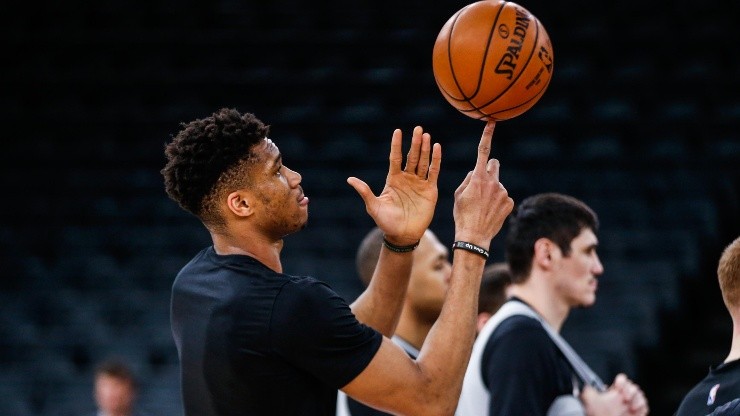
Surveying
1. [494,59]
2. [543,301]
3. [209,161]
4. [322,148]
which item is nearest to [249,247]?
[209,161]

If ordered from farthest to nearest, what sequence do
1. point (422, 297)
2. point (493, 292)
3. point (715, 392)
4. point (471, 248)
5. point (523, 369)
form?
point (493, 292), point (422, 297), point (523, 369), point (715, 392), point (471, 248)

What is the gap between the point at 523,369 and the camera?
3.15 m

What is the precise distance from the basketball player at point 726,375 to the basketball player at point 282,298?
0.63m

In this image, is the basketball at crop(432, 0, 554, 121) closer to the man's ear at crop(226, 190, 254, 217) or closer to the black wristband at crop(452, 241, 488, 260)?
the black wristband at crop(452, 241, 488, 260)

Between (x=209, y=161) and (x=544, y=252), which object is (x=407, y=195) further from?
(x=544, y=252)

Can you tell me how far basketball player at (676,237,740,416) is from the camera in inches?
101

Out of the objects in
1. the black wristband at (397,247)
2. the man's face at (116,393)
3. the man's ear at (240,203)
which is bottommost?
the man's face at (116,393)

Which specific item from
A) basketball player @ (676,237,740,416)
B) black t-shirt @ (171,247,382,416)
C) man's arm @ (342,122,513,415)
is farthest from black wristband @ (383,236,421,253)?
basketball player @ (676,237,740,416)

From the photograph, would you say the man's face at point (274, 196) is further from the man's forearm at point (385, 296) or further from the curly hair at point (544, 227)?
the curly hair at point (544, 227)

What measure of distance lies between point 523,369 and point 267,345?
107 cm

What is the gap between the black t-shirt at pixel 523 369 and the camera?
3109 millimetres

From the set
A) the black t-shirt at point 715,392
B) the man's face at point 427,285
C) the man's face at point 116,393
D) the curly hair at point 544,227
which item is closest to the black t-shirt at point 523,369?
the curly hair at point 544,227

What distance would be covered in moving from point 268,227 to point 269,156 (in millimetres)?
170

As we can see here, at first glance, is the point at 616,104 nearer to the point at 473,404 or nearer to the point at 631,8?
the point at 631,8
